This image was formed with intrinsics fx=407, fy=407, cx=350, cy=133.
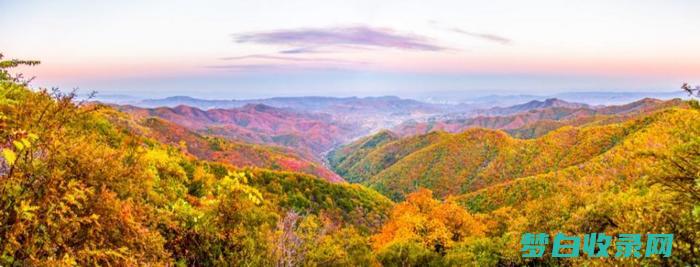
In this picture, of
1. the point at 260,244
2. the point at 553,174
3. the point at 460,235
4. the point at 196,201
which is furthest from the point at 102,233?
the point at 553,174

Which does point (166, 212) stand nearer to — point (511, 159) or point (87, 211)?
point (87, 211)

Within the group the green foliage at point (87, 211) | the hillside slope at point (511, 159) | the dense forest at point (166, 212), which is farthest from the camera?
the hillside slope at point (511, 159)

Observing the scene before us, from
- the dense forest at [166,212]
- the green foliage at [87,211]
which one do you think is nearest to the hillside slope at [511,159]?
the dense forest at [166,212]

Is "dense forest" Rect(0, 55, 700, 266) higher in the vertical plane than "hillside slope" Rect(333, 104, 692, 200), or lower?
higher

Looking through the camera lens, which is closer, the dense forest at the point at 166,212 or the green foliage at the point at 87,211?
the green foliage at the point at 87,211

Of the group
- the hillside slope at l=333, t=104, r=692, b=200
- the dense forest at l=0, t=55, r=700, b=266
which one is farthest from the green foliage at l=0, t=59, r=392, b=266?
the hillside slope at l=333, t=104, r=692, b=200

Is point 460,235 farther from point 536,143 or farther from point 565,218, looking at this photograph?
point 536,143

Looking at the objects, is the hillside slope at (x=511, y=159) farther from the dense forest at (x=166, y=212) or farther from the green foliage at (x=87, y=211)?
the green foliage at (x=87, y=211)

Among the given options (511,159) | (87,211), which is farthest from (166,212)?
(511,159)

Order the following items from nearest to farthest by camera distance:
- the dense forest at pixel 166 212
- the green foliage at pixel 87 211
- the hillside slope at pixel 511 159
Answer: the green foliage at pixel 87 211, the dense forest at pixel 166 212, the hillside slope at pixel 511 159

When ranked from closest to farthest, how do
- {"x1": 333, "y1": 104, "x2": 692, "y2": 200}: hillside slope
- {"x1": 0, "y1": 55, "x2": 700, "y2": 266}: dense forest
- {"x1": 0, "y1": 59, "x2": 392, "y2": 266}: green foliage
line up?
{"x1": 0, "y1": 59, "x2": 392, "y2": 266}: green foliage
{"x1": 0, "y1": 55, "x2": 700, "y2": 266}: dense forest
{"x1": 333, "y1": 104, "x2": 692, "y2": 200}: hillside slope

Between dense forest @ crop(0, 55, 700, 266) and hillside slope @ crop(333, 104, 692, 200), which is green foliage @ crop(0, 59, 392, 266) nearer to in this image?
dense forest @ crop(0, 55, 700, 266)
